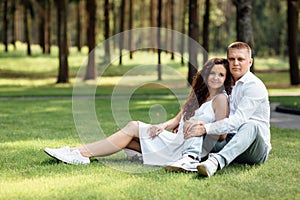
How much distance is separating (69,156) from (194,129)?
5.34 ft

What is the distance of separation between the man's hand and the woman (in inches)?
6.8

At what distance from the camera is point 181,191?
6.41 meters

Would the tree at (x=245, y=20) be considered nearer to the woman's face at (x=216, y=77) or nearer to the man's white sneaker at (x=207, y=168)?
the woman's face at (x=216, y=77)

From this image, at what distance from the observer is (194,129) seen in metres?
7.75

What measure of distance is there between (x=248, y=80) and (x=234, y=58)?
326mm

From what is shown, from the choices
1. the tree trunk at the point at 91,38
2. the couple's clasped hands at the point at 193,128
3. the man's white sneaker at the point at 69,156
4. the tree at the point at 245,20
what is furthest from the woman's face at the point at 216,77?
the tree trunk at the point at 91,38

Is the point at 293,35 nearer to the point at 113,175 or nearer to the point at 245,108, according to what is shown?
the point at 245,108

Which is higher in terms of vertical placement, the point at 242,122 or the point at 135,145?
the point at 242,122

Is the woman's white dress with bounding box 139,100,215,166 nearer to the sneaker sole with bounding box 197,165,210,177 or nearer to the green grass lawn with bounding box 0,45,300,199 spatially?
the green grass lawn with bounding box 0,45,300,199

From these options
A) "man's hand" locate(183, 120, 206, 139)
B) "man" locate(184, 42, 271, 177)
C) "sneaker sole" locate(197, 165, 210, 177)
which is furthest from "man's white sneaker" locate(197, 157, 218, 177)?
"man's hand" locate(183, 120, 206, 139)

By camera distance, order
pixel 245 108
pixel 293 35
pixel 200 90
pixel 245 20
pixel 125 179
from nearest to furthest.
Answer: pixel 125 179 → pixel 245 108 → pixel 200 90 → pixel 245 20 → pixel 293 35

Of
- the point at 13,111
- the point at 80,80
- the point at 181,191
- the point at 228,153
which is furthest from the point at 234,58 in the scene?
the point at 80,80

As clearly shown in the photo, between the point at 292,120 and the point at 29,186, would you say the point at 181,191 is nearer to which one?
the point at 29,186

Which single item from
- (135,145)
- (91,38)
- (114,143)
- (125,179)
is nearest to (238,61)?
(135,145)
